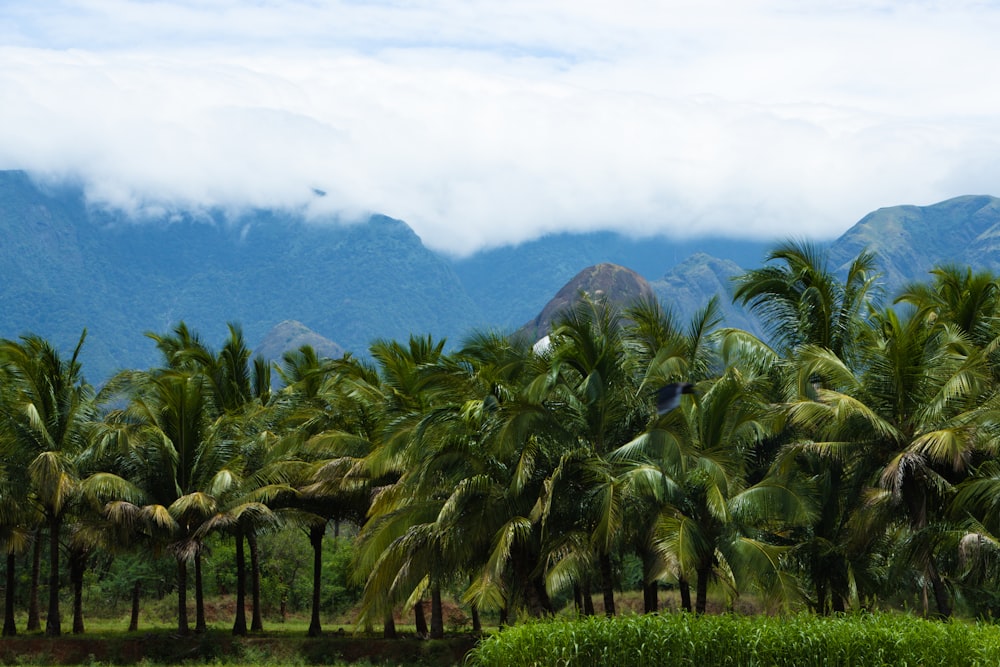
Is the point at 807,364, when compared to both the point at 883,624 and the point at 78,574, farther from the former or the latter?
the point at 78,574

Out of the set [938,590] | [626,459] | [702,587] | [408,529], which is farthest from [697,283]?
[938,590]

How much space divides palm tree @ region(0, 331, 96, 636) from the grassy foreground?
14751mm

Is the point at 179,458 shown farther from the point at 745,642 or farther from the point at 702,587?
the point at 745,642

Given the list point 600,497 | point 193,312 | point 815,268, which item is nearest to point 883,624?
point 600,497

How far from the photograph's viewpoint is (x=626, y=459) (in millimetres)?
20688

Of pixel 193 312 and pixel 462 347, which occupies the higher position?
pixel 193 312

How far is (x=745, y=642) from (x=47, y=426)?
63.4 ft

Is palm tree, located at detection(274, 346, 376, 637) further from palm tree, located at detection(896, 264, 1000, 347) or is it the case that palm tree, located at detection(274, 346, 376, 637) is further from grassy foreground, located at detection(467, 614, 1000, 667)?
palm tree, located at detection(896, 264, 1000, 347)

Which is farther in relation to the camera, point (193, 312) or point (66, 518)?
point (193, 312)

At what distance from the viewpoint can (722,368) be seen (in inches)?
993

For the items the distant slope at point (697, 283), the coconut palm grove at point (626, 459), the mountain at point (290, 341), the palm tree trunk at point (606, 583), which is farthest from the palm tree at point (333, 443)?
the distant slope at point (697, 283)

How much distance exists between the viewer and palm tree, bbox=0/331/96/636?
27.6m

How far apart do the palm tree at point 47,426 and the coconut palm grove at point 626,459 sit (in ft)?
0.21

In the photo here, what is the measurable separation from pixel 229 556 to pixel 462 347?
22239mm
